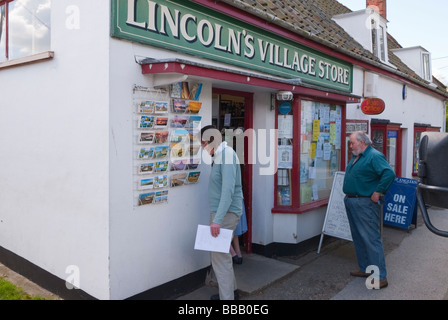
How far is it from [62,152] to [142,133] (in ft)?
3.34

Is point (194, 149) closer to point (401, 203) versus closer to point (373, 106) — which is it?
point (373, 106)

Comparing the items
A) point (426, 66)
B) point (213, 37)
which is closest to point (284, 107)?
point (213, 37)

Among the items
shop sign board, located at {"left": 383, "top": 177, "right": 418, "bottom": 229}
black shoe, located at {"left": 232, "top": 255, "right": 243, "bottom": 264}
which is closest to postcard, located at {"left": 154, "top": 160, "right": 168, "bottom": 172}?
black shoe, located at {"left": 232, "top": 255, "right": 243, "bottom": 264}

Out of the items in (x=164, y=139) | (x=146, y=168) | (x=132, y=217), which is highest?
(x=164, y=139)

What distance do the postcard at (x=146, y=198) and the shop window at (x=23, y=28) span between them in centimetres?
212

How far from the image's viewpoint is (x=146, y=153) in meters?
3.96

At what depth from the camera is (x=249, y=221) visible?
5.90m

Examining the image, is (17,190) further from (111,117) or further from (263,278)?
(263,278)

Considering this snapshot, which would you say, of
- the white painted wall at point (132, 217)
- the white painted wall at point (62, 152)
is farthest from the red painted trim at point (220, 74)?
the white painted wall at point (62, 152)

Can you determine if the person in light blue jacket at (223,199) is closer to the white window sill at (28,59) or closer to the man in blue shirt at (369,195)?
the man in blue shirt at (369,195)

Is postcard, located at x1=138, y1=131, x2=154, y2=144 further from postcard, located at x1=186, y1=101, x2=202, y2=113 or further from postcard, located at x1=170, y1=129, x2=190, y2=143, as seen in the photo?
postcard, located at x1=186, y1=101, x2=202, y2=113

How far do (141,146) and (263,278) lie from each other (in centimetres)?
237

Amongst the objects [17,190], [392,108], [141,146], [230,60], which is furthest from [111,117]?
[392,108]

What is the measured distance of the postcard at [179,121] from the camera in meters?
4.25
